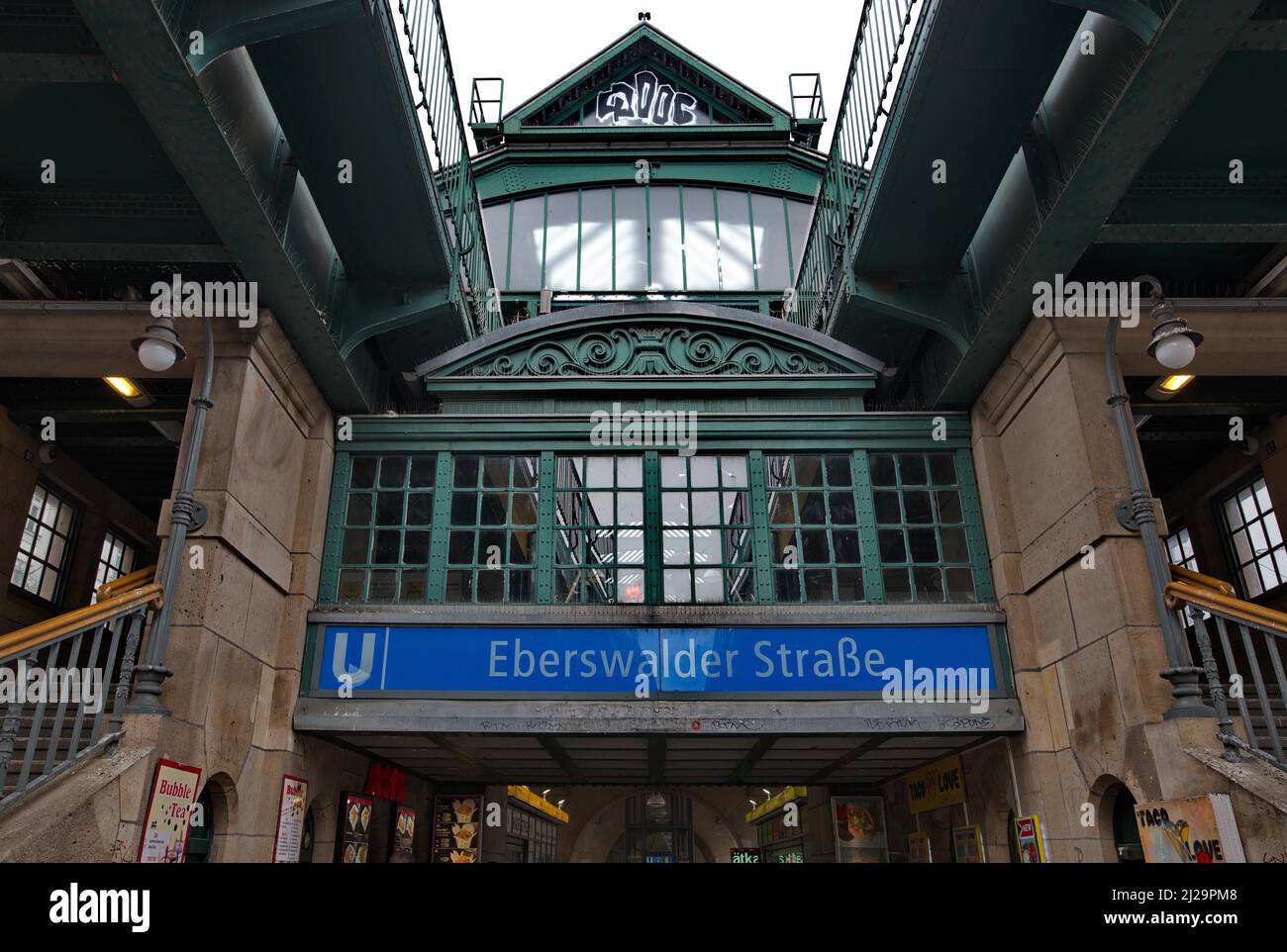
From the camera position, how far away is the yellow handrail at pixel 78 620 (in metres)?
5.84

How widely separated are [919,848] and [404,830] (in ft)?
22.4

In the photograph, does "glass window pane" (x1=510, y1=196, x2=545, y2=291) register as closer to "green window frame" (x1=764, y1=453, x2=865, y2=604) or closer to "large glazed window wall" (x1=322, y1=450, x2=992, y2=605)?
"large glazed window wall" (x1=322, y1=450, x2=992, y2=605)

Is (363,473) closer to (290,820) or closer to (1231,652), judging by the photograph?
(290,820)

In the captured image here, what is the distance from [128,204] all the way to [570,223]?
27.7ft

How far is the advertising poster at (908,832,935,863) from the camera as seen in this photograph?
11188mm

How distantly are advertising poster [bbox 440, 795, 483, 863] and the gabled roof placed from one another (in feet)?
38.8

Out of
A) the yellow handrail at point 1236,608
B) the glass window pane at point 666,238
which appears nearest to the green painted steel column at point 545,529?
the glass window pane at point 666,238

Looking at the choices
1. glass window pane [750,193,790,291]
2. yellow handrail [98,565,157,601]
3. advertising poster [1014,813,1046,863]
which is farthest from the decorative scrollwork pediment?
advertising poster [1014,813,1046,863]

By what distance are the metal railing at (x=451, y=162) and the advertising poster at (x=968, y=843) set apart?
8.32 meters

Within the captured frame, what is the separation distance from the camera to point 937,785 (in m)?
10.6

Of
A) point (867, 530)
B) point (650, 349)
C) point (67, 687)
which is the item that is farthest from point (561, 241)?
point (67, 687)

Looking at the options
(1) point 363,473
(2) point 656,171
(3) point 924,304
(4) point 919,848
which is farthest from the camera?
(2) point 656,171

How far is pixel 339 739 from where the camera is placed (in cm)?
915

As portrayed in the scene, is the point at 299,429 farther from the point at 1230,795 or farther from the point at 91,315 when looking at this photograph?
the point at 1230,795
